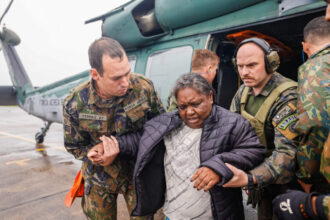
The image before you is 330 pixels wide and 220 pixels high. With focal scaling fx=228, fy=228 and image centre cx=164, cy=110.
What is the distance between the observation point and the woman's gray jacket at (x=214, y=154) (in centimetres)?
119

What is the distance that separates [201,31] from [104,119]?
194 cm

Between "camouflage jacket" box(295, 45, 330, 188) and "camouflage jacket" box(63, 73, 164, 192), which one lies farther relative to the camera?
"camouflage jacket" box(63, 73, 164, 192)

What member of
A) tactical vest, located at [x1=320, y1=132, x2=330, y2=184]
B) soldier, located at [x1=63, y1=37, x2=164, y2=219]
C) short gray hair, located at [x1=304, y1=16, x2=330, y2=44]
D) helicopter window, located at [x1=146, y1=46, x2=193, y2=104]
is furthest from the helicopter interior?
tactical vest, located at [x1=320, y1=132, x2=330, y2=184]

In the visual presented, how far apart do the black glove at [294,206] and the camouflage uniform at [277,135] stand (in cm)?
15

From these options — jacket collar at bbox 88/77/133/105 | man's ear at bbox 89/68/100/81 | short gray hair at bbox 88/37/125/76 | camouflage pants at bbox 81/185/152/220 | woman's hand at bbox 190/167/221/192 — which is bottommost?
camouflage pants at bbox 81/185/152/220

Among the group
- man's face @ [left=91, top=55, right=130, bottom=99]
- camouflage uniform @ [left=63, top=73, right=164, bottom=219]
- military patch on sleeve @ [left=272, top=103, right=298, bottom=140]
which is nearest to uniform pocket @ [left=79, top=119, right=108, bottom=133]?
camouflage uniform @ [left=63, top=73, right=164, bottom=219]

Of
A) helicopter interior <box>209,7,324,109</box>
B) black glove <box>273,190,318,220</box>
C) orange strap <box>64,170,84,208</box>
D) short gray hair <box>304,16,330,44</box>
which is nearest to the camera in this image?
black glove <box>273,190,318,220</box>

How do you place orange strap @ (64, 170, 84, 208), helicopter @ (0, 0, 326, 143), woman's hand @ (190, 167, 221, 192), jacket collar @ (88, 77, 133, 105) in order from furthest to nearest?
helicopter @ (0, 0, 326, 143) → orange strap @ (64, 170, 84, 208) → jacket collar @ (88, 77, 133, 105) → woman's hand @ (190, 167, 221, 192)

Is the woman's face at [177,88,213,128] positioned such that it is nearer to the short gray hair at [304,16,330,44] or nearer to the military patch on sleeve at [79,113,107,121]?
the military patch on sleeve at [79,113,107,121]

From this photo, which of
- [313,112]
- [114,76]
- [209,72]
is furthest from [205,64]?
[313,112]

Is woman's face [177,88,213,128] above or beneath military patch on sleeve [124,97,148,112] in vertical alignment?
above

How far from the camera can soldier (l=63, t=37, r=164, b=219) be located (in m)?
1.60

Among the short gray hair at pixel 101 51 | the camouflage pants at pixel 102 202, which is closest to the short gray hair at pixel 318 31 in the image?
the short gray hair at pixel 101 51

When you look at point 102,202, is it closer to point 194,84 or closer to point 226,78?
point 194,84
